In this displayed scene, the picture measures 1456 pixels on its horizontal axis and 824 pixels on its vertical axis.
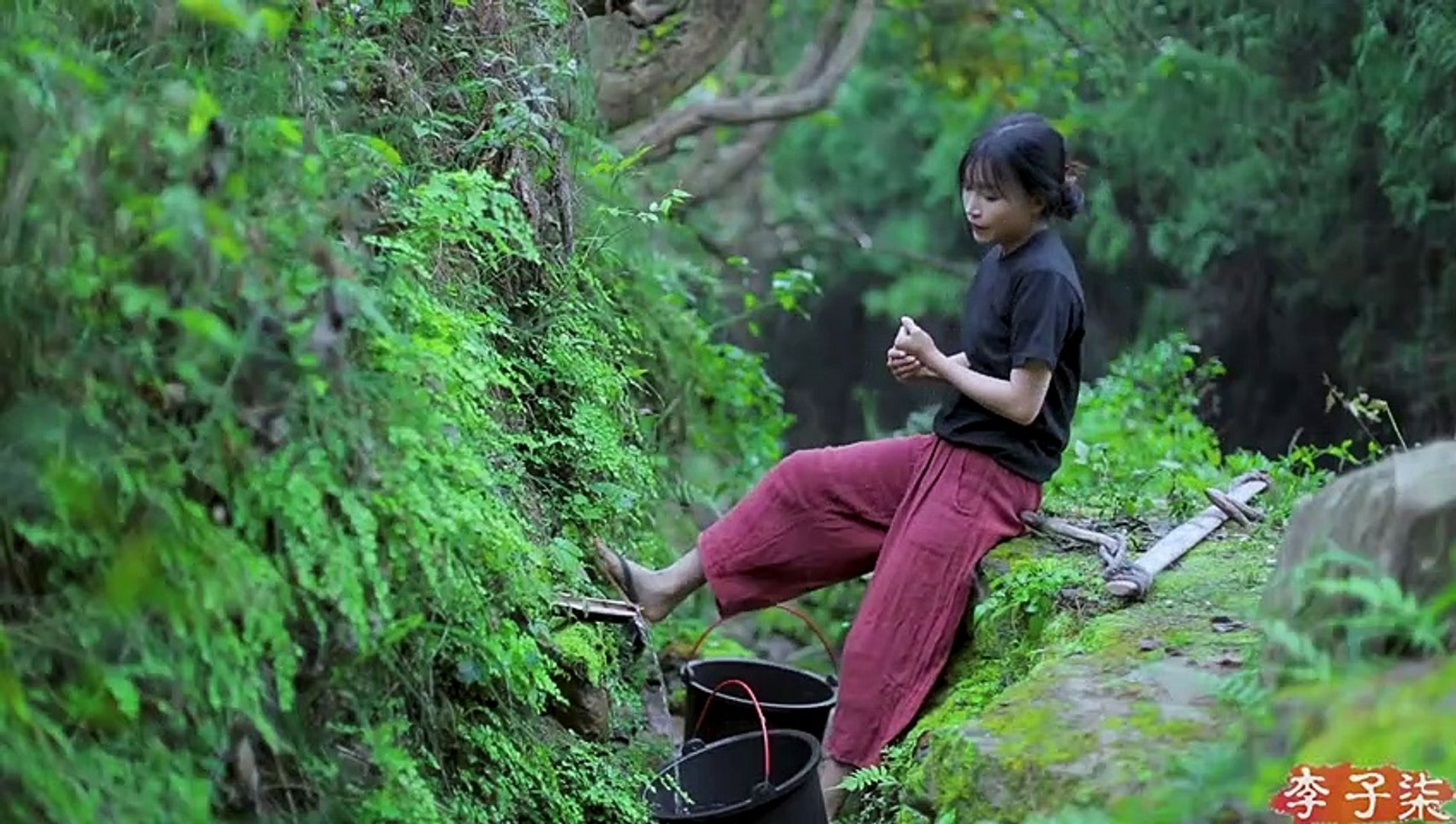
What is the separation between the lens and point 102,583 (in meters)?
2.49

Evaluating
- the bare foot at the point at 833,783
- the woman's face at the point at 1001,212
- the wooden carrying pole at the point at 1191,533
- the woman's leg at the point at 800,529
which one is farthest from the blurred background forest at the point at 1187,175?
the bare foot at the point at 833,783

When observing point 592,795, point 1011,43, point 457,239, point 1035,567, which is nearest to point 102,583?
point 457,239

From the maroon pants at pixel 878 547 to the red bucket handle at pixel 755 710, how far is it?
21cm

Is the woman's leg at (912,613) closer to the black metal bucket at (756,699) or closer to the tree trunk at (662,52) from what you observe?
the black metal bucket at (756,699)

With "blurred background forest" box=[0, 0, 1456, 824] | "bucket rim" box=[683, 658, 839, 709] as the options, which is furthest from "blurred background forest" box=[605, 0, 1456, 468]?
"bucket rim" box=[683, 658, 839, 709]

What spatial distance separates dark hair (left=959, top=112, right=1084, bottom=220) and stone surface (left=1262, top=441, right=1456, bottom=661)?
1.94 metres

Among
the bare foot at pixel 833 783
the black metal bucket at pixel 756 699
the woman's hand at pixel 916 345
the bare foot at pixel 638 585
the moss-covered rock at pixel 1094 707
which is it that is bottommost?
the bare foot at pixel 833 783

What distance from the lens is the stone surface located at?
2.63 metres

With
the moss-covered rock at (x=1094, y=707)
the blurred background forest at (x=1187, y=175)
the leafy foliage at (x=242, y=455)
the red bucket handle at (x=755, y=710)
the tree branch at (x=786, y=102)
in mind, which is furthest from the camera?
the tree branch at (x=786, y=102)

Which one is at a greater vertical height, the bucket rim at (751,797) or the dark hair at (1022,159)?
the dark hair at (1022,159)

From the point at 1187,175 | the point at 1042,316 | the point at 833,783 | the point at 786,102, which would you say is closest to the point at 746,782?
the point at 833,783

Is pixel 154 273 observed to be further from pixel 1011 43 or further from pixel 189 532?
pixel 1011 43

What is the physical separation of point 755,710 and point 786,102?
19.7 ft

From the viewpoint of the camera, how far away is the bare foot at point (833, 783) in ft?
14.9
